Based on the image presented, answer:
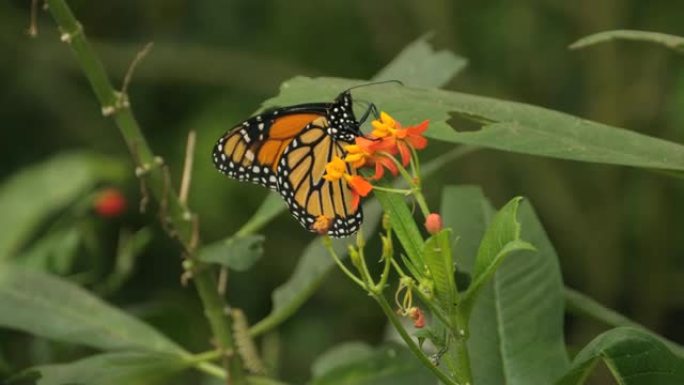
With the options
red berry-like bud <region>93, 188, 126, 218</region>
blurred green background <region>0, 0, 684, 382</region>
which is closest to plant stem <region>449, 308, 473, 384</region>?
red berry-like bud <region>93, 188, 126, 218</region>

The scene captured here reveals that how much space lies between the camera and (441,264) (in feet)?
3.63

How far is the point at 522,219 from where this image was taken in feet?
4.87

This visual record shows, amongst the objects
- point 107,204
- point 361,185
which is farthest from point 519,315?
point 107,204

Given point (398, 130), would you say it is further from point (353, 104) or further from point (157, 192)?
point (157, 192)

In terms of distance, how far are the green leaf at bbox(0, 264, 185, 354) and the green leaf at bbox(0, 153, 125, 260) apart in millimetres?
740

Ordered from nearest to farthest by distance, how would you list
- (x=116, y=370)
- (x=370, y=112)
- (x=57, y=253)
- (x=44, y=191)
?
1. (x=370, y=112)
2. (x=116, y=370)
3. (x=57, y=253)
4. (x=44, y=191)

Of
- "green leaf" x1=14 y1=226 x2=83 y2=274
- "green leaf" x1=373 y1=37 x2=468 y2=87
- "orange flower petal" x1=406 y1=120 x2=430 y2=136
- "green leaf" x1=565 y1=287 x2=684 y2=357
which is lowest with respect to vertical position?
"green leaf" x1=565 y1=287 x2=684 y2=357

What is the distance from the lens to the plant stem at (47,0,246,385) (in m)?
1.52

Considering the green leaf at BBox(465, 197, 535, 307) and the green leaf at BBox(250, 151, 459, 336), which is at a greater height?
the green leaf at BBox(465, 197, 535, 307)

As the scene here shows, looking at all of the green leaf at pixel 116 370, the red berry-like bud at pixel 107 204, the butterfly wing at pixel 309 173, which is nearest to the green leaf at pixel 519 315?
the butterfly wing at pixel 309 173

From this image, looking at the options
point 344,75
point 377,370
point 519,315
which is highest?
point 519,315

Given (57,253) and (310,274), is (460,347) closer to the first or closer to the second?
(310,274)

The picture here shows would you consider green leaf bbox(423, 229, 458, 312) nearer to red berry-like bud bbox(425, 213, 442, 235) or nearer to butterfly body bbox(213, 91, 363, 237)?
red berry-like bud bbox(425, 213, 442, 235)

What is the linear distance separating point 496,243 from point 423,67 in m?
0.67
